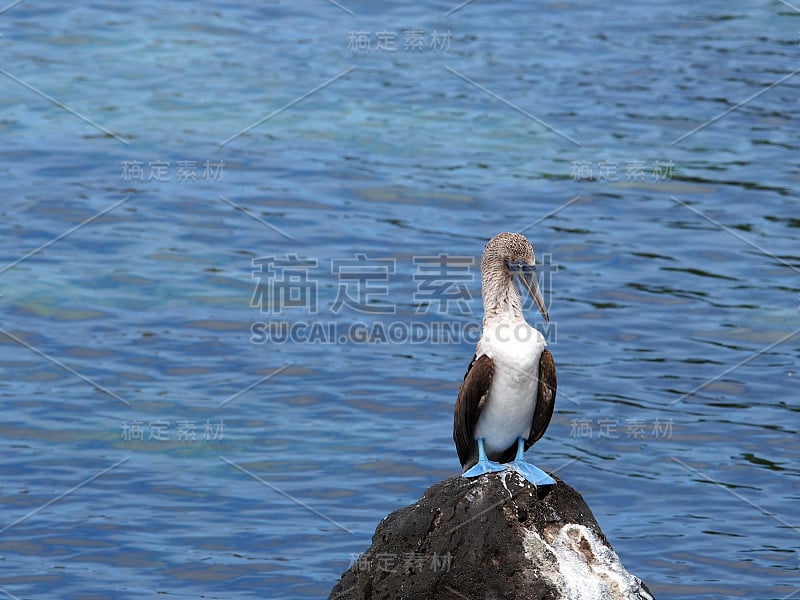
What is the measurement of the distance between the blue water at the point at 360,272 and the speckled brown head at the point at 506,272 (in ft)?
14.1

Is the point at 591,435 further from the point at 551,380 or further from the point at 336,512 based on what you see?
the point at 551,380

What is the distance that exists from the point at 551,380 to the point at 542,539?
1036 mm

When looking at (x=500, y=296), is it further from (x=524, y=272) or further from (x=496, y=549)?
(x=496, y=549)

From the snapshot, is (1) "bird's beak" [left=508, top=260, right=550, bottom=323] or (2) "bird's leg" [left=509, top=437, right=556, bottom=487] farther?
(1) "bird's beak" [left=508, top=260, right=550, bottom=323]

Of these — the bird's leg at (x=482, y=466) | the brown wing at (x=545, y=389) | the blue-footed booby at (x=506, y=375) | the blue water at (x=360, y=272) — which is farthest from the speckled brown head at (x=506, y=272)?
the blue water at (x=360, y=272)

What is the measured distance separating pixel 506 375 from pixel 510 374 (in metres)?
0.02

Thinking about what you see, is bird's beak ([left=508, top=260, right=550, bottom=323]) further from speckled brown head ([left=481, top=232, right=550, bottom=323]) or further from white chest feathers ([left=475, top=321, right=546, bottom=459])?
white chest feathers ([left=475, top=321, right=546, bottom=459])

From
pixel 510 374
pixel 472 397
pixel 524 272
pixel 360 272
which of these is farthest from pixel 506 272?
pixel 360 272

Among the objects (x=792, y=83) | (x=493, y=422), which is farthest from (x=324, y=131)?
(x=493, y=422)

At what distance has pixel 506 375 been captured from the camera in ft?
25.7

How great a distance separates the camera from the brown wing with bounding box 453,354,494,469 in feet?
25.8

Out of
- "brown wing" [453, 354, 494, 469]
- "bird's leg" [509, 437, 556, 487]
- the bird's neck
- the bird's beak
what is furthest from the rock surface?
the bird's beak

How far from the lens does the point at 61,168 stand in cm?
1936

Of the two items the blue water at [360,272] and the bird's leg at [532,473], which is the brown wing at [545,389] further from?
the blue water at [360,272]
